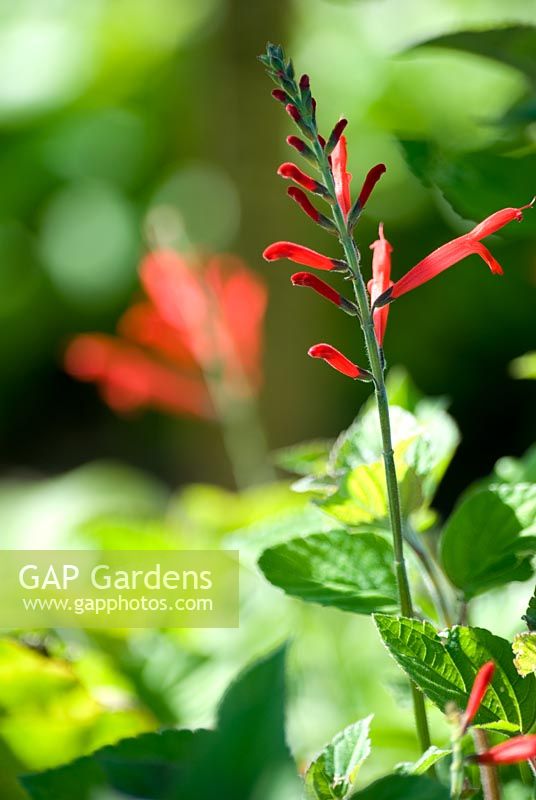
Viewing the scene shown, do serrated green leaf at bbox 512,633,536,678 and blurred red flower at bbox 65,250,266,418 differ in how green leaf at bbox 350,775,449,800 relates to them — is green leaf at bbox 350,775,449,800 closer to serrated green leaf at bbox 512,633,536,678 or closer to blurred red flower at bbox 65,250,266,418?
serrated green leaf at bbox 512,633,536,678

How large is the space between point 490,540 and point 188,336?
0.58m

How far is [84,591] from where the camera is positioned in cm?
63

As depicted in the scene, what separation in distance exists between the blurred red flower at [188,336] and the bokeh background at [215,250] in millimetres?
45

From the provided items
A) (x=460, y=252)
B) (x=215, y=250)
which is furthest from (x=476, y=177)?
(x=215, y=250)

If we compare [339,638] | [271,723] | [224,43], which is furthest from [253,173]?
[271,723]

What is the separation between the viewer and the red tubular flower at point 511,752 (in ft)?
0.92

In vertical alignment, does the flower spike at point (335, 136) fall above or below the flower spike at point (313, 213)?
above

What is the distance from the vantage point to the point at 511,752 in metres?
0.28

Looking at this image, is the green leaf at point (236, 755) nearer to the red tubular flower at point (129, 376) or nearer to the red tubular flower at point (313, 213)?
the red tubular flower at point (313, 213)

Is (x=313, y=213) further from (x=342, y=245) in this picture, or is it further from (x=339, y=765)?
(x=339, y=765)

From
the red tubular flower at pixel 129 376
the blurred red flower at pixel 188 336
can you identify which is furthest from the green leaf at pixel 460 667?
the red tubular flower at pixel 129 376

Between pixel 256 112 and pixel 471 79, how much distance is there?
2.18 feet

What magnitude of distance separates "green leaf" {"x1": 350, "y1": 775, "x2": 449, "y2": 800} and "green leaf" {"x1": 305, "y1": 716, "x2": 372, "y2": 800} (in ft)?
0.12

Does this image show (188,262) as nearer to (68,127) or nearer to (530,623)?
(530,623)
